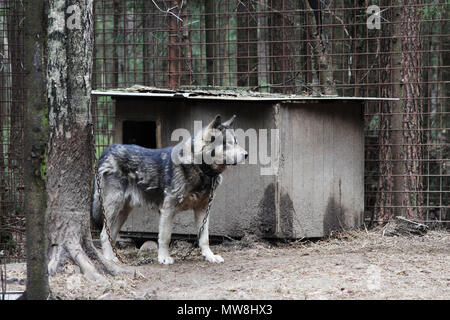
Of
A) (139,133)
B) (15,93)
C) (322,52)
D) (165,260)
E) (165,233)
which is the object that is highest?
(322,52)

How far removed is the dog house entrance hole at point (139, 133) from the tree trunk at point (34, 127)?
4.95m

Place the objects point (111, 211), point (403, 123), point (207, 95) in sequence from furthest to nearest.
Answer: point (403, 123)
point (207, 95)
point (111, 211)

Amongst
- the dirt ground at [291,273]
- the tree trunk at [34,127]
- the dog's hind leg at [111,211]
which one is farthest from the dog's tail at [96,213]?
the tree trunk at [34,127]

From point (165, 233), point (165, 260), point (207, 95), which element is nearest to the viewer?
point (165, 260)

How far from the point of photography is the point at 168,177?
25.2 ft

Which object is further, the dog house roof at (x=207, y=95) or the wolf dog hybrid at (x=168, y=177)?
the dog house roof at (x=207, y=95)

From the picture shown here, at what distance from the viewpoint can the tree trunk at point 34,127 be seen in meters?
4.53

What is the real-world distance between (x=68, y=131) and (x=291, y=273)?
9.19 ft

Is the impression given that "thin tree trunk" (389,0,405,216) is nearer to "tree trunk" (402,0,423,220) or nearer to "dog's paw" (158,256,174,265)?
"tree trunk" (402,0,423,220)

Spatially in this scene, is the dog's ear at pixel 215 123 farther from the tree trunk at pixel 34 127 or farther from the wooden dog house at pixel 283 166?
the tree trunk at pixel 34 127

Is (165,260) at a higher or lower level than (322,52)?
lower

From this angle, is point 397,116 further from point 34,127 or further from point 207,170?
point 34,127

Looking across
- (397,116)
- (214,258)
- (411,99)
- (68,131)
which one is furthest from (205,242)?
(411,99)
